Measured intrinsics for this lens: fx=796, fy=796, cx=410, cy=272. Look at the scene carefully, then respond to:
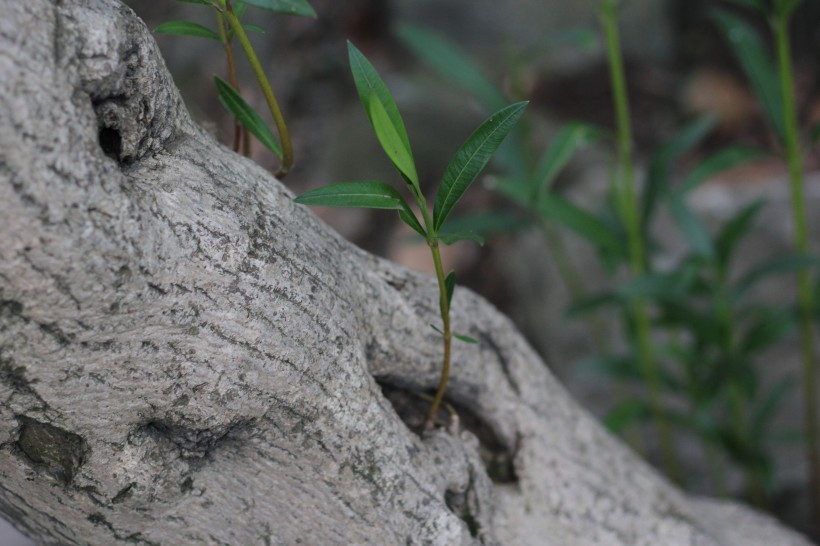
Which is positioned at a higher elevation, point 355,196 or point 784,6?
point 784,6

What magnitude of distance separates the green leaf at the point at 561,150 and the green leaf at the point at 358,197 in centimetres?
60

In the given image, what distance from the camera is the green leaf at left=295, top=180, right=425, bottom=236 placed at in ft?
2.39

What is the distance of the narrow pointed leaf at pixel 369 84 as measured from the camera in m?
0.75

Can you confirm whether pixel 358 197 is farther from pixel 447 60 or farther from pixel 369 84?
pixel 447 60

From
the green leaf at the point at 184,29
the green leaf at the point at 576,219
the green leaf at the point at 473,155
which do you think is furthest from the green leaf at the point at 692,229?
the green leaf at the point at 184,29

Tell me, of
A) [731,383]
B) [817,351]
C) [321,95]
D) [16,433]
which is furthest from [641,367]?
[321,95]

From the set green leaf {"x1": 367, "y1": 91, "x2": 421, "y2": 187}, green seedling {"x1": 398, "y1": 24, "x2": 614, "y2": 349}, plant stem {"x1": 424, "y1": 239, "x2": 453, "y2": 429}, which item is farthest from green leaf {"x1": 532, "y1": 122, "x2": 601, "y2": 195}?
green leaf {"x1": 367, "y1": 91, "x2": 421, "y2": 187}

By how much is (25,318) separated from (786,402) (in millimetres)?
1934

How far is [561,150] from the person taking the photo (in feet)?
4.43

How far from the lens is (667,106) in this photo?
11.1 ft

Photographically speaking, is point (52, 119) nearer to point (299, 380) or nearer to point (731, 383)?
point (299, 380)

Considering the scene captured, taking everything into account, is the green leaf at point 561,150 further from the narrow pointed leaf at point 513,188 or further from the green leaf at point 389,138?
the green leaf at point 389,138

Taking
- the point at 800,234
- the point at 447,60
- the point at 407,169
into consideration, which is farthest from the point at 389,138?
the point at 800,234

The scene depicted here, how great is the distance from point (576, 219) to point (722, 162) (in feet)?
0.97
